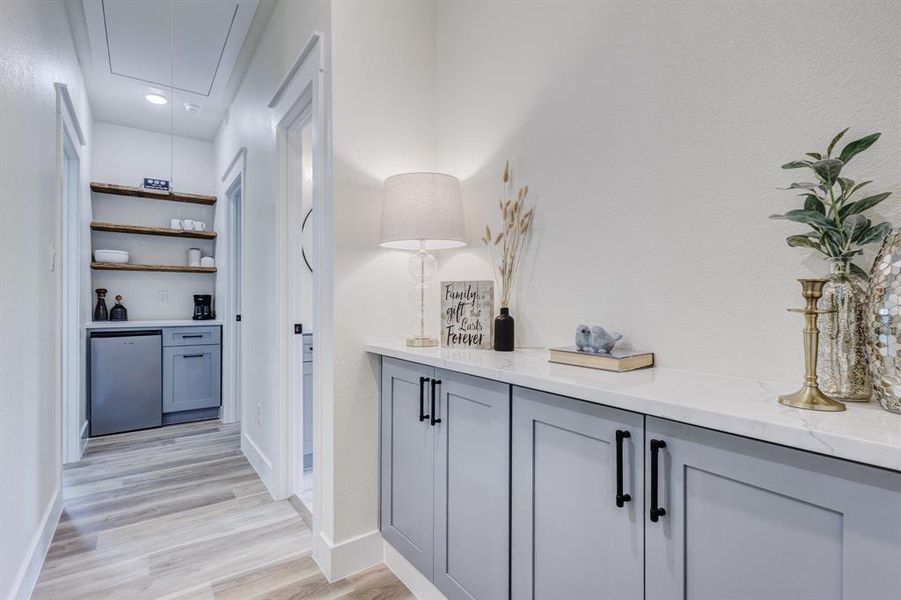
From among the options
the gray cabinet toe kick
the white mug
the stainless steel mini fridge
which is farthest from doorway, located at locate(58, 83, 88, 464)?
the gray cabinet toe kick

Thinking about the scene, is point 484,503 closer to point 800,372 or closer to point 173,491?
point 800,372

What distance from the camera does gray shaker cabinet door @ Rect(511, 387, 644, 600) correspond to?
94 centimetres

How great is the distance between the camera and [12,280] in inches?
61.7

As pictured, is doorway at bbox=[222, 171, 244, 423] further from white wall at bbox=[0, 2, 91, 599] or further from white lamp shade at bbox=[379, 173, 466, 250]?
white lamp shade at bbox=[379, 173, 466, 250]

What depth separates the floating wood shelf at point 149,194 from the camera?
403cm

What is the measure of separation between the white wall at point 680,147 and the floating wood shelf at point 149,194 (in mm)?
3723

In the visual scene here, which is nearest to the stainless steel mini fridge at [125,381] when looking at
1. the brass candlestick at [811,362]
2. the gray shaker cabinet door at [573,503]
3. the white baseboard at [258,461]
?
the white baseboard at [258,461]

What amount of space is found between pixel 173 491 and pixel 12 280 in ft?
5.21

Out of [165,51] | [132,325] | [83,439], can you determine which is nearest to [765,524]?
[165,51]

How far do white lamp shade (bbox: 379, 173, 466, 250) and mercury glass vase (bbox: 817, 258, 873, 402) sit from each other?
1.18 m

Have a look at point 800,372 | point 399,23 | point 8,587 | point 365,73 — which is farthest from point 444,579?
point 399,23

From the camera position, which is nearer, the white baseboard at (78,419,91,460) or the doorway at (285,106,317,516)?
the doorway at (285,106,317,516)

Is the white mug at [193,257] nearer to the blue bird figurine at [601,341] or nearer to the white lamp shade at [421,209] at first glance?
the white lamp shade at [421,209]

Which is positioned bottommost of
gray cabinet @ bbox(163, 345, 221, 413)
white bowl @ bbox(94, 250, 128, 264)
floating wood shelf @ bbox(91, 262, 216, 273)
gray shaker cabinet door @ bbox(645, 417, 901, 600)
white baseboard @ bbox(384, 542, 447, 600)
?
white baseboard @ bbox(384, 542, 447, 600)
